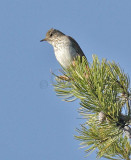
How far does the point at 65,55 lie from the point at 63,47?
0.42 meters

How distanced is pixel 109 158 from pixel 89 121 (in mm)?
586

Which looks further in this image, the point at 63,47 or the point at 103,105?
the point at 63,47

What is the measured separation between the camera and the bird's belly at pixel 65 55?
22.1 feet

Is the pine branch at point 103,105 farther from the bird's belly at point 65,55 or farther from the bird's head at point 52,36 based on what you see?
the bird's head at point 52,36

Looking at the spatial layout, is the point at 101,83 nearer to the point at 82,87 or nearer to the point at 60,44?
the point at 82,87

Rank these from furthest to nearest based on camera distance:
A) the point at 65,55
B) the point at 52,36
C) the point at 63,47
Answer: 1. the point at 52,36
2. the point at 63,47
3. the point at 65,55

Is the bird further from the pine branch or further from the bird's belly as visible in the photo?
the pine branch

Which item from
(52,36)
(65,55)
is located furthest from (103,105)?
(52,36)

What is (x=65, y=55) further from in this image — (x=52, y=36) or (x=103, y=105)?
(x=103, y=105)

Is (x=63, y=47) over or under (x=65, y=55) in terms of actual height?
over

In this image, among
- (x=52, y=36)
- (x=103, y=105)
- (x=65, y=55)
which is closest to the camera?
(x=103, y=105)

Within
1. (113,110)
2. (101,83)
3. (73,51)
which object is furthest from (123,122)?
(73,51)

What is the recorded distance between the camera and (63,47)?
7.23 meters

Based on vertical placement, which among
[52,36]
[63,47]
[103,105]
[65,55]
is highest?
[52,36]
